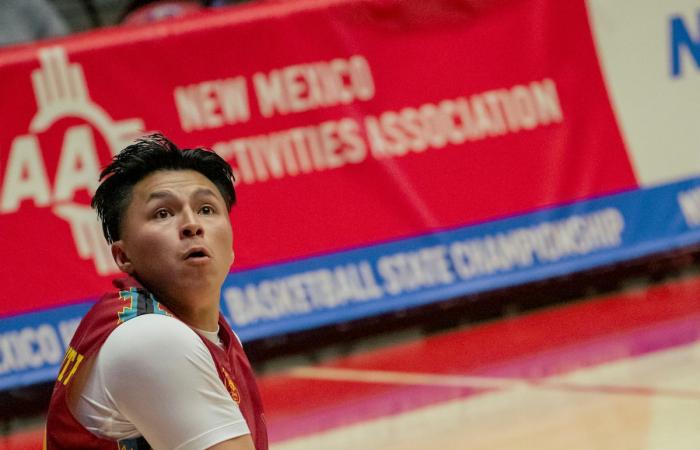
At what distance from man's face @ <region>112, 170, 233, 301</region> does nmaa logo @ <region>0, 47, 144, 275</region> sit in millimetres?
2730

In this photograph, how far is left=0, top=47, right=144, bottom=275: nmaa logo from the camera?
15.5 ft

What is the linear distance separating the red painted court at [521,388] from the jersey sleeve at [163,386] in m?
1.84

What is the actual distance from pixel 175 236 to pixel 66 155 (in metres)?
2.91

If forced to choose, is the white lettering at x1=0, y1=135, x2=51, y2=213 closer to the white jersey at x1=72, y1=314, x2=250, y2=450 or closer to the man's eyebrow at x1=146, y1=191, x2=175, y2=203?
the man's eyebrow at x1=146, y1=191, x2=175, y2=203

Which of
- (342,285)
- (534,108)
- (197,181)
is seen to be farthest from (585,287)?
(197,181)

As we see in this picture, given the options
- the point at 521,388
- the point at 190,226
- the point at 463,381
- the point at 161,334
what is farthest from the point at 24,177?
the point at 161,334

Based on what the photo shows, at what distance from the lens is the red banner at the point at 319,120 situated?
4762mm

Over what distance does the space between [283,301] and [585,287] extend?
1.59m

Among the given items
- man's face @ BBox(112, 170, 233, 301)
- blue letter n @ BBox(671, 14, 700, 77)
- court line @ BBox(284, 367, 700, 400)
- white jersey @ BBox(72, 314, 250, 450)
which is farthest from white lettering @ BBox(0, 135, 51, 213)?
blue letter n @ BBox(671, 14, 700, 77)

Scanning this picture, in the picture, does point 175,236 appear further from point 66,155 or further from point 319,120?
point 319,120

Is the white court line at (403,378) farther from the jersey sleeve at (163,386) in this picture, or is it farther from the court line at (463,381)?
the jersey sleeve at (163,386)

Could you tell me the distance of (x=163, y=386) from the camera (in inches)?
72.6

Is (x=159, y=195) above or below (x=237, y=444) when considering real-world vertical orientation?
above

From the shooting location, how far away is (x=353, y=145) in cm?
521
